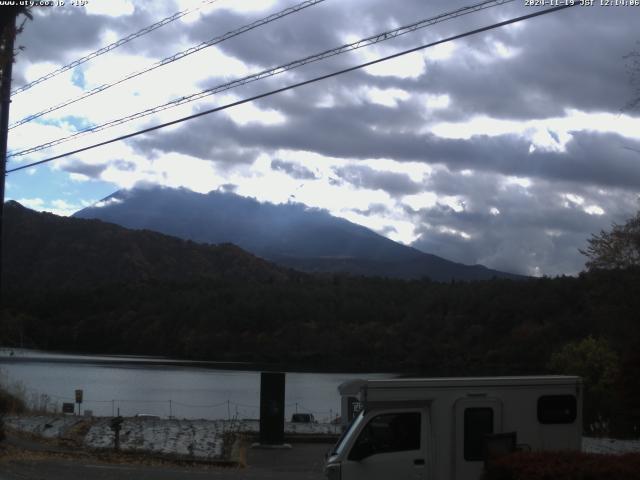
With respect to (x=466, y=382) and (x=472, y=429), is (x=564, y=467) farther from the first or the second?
(x=466, y=382)

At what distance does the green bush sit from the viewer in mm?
8602

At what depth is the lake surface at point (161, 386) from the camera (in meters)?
44.5

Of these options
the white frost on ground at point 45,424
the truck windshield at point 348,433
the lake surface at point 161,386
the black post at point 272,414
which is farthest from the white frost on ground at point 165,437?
the truck windshield at point 348,433

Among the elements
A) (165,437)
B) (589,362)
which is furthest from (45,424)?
(589,362)

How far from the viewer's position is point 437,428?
457 inches

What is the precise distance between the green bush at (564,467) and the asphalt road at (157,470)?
30.4 ft

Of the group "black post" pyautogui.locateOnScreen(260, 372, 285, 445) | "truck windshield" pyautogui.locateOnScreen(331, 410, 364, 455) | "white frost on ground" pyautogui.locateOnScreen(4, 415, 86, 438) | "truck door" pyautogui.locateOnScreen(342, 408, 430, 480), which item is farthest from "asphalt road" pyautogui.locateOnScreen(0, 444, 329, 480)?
"truck door" pyautogui.locateOnScreen(342, 408, 430, 480)

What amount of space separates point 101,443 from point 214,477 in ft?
23.6

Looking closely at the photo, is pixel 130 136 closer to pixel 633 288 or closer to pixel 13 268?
pixel 633 288

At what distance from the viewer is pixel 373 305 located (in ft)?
288

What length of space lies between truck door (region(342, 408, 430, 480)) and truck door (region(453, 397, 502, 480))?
447 mm

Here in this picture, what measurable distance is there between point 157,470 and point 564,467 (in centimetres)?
1220

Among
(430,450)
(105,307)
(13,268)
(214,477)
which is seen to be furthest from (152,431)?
(13,268)

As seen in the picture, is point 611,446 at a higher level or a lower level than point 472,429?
→ lower
